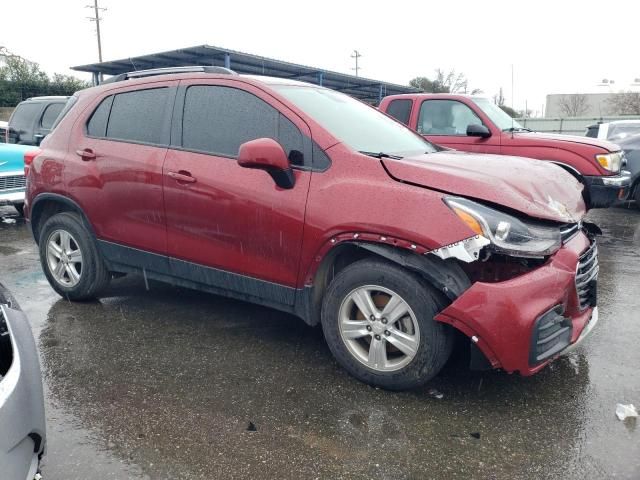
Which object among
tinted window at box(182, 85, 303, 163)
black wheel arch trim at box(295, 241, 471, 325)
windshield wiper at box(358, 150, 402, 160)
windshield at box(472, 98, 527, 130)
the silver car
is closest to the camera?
the silver car

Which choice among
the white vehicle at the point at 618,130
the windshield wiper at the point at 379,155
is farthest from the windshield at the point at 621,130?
the windshield wiper at the point at 379,155

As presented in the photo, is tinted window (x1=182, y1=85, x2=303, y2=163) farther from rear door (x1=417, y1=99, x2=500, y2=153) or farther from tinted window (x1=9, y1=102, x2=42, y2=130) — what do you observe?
tinted window (x1=9, y1=102, x2=42, y2=130)

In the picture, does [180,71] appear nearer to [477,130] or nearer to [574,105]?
[477,130]

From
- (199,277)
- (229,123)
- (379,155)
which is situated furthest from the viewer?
(199,277)

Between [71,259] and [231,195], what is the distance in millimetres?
1833

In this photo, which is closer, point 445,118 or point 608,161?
point 608,161

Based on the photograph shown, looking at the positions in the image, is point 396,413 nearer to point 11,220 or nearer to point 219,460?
point 219,460

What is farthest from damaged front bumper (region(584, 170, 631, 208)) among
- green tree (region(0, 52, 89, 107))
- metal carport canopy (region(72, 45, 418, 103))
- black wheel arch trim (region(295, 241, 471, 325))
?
green tree (region(0, 52, 89, 107))

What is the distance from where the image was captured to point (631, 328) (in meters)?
4.04

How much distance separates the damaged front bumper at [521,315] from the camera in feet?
8.63

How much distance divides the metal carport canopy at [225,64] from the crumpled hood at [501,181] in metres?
15.9

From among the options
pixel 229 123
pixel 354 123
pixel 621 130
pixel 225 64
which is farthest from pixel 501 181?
pixel 225 64

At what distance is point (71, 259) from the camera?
443cm

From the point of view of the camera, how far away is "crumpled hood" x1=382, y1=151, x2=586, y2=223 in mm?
2803
